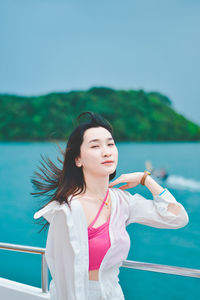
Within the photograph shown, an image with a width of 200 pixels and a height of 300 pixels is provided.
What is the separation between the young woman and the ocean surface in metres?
15.3

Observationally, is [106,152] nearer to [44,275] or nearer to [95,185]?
[95,185]

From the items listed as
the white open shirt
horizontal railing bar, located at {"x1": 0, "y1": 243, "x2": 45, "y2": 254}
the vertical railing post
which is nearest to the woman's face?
the white open shirt

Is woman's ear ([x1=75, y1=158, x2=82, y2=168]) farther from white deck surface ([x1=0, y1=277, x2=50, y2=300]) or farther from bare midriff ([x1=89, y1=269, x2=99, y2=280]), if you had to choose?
white deck surface ([x1=0, y1=277, x2=50, y2=300])

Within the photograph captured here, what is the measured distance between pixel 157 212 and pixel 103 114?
94.9 feet

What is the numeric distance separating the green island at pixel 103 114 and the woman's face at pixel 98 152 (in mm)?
26182

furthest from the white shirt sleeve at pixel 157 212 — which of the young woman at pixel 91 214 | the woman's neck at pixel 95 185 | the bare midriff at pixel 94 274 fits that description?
the bare midriff at pixel 94 274

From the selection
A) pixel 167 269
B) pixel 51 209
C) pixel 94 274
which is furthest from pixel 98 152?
pixel 167 269

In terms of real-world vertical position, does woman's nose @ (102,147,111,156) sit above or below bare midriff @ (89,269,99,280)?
above

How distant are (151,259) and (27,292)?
2574 cm

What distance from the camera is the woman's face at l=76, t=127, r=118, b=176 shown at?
3.86 ft

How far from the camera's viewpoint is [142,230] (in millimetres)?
29781

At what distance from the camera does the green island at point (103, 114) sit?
28094 millimetres

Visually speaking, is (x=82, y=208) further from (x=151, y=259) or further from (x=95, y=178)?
(x=151, y=259)

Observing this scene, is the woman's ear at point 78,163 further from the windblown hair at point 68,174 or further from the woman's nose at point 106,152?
the woman's nose at point 106,152
